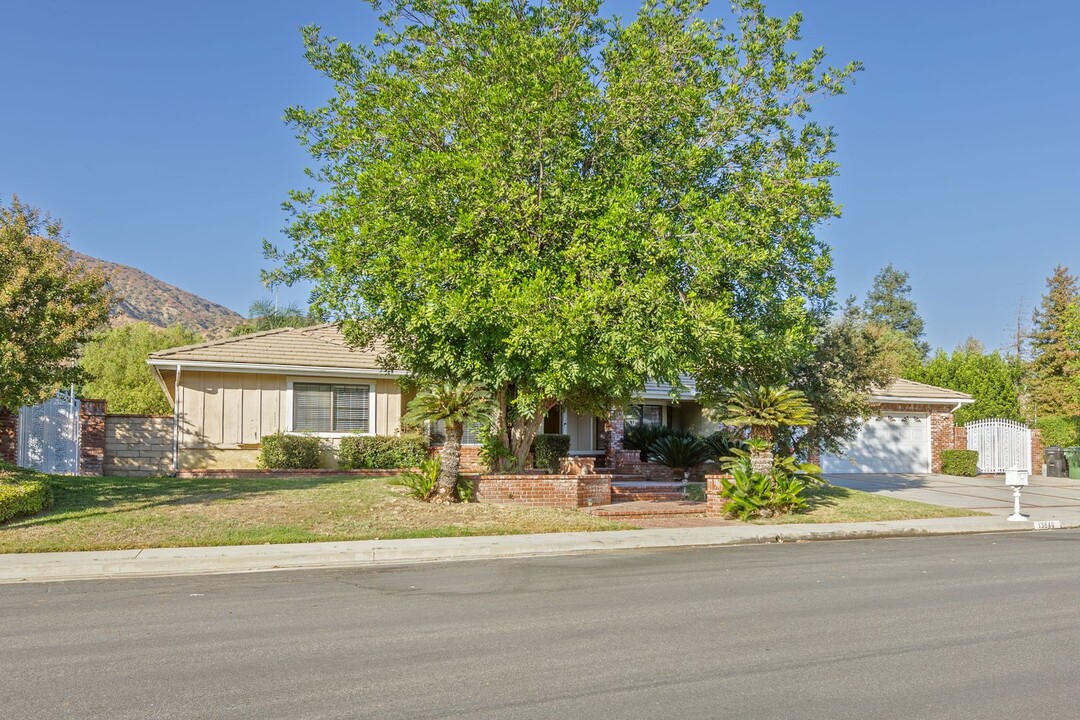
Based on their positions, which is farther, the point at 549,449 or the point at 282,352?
the point at 549,449

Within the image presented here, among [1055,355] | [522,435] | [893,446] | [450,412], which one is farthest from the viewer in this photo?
[1055,355]

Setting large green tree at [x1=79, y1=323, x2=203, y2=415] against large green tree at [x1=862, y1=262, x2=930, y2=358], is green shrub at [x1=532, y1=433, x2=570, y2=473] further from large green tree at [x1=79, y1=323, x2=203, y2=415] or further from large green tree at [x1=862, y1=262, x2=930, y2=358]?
large green tree at [x1=862, y1=262, x2=930, y2=358]

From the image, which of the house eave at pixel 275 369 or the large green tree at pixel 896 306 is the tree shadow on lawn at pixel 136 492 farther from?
the large green tree at pixel 896 306

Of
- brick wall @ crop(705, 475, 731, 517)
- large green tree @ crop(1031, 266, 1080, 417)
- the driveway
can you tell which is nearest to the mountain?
large green tree @ crop(1031, 266, 1080, 417)

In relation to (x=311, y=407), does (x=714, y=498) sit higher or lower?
lower

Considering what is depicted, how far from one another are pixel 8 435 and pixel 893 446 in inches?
1024

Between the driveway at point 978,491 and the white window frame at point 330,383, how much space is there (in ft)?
42.6

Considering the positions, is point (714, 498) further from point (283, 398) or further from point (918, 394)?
point (918, 394)

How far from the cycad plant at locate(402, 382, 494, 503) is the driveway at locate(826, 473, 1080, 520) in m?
11.5

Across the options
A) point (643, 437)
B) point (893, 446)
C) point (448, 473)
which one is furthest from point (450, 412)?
point (893, 446)

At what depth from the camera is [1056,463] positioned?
2992cm


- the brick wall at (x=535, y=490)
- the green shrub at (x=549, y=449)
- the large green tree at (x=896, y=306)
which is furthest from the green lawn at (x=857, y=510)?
the large green tree at (x=896, y=306)

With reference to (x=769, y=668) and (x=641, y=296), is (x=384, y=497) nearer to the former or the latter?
(x=641, y=296)

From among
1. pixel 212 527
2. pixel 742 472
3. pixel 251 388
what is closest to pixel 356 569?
pixel 212 527
